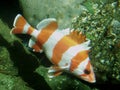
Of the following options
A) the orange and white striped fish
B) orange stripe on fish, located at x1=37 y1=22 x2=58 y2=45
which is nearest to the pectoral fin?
the orange and white striped fish

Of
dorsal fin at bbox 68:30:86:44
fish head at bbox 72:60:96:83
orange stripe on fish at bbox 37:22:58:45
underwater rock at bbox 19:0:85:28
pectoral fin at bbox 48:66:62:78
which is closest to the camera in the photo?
fish head at bbox 72:60:96:83

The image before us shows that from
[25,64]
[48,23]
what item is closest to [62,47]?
[48,23]

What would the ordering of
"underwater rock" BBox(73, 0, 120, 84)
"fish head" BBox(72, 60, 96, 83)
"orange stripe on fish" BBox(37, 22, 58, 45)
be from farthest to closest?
"underwater rock" BBox(73, 0, 120, 84), "orange stripe on fish" BBox(37, 22, 58, 45), "fish head" BBox(72, 60, 96, 83)

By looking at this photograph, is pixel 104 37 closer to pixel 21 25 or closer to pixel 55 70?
pixel 55 70

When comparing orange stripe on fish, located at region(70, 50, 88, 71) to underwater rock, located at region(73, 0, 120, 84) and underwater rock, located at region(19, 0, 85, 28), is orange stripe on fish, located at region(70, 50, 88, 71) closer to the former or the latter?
underwater rock, located at region(73, 0, 120, 84)

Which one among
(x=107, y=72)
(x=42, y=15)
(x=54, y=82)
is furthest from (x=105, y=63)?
(x=42, y=15)

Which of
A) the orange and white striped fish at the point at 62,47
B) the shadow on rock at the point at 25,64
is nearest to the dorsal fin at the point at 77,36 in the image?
the orange and white striped fish at the point at 62,47

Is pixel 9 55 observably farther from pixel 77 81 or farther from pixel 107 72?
pixel 107 72
